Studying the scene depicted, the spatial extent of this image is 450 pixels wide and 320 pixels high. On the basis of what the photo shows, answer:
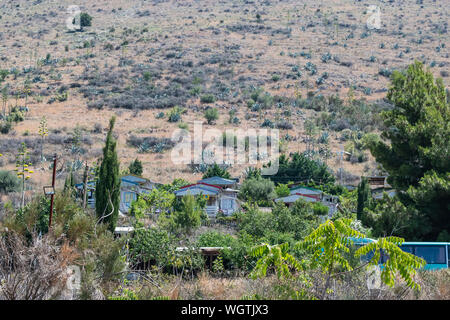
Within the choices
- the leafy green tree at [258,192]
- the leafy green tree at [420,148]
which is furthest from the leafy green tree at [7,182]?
the leafy green tree at [420,148]

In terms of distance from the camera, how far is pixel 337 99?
60.2m

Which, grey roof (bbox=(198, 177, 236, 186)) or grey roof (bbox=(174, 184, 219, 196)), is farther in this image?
grey roof (bbox=(198, 177, 236, 186))

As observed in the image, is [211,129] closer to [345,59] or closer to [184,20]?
[345,59]

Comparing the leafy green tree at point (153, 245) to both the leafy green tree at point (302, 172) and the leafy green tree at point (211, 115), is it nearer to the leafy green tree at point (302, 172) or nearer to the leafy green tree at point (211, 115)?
the leafy green tree at point (302, 172)

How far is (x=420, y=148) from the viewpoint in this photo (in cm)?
1744

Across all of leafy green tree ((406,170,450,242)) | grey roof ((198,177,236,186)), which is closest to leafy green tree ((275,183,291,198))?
grey roof ((198,177,236,186))

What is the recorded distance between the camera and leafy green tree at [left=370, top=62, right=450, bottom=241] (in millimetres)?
16828

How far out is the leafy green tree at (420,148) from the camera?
16828mm

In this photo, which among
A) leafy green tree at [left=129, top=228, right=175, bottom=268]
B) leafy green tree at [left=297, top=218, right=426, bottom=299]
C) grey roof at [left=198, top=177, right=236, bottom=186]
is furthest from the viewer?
grey roof at [left=198, top=177, right=236, bottom=186]

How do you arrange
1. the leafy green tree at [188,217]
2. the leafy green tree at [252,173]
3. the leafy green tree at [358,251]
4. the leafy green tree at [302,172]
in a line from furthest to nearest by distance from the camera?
the leafy green tree at [302,172], the leafy green tree at [252,173], the leafy green tree at [188,217], the leafy green tree at [358,251]

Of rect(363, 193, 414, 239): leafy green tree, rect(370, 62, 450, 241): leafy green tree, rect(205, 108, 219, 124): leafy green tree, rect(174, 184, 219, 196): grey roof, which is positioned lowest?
rect(205, 108, 219, 124): leafy green tree

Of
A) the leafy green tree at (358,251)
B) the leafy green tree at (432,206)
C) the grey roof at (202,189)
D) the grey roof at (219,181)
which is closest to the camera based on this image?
the leafy green tree at (358,251)

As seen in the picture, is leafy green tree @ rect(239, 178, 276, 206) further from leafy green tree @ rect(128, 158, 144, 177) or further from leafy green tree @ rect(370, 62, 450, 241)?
leafy green tree @ rect(370, 62, 450, 241)

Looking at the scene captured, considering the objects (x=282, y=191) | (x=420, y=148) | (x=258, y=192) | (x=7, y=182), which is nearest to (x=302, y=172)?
(x=282, y=191)
